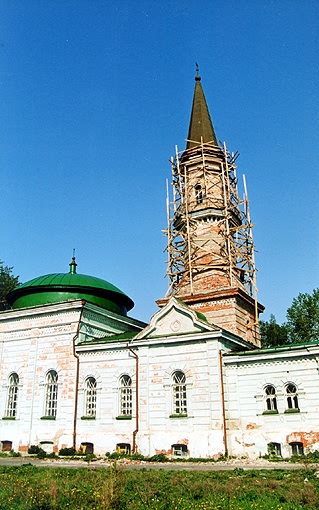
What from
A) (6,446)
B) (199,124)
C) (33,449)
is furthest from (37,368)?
(199,124)

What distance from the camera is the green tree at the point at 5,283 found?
47.5 metres

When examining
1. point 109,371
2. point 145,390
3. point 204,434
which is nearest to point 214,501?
point 204,434

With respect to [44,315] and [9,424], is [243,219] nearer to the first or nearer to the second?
[44,315]

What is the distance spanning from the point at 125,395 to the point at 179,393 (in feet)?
10.1

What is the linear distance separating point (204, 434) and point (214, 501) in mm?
10344

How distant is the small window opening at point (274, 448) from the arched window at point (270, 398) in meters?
1.37

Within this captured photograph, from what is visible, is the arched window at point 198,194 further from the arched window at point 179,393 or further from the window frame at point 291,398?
the window frame at point 291,398

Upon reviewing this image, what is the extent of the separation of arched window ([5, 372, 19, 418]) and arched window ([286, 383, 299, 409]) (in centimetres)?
1440

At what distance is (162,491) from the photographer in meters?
10.8

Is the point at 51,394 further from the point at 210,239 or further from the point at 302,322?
the point at 302,322

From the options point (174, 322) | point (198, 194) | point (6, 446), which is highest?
point (198, 194)

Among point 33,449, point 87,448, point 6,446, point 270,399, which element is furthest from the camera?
point 6,446

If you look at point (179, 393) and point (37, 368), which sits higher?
point (37, 368)

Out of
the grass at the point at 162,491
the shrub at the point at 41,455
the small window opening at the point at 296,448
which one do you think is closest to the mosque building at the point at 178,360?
the small window opening at the point at 296,448
